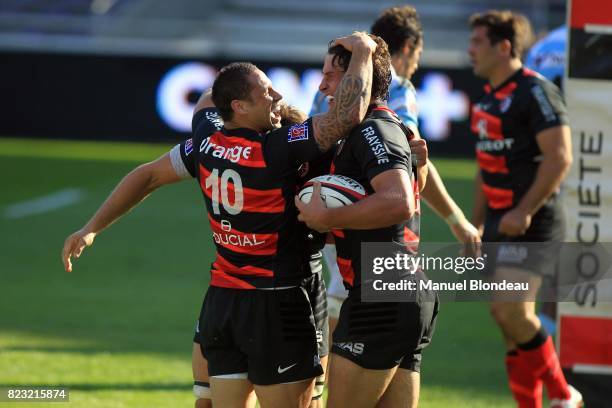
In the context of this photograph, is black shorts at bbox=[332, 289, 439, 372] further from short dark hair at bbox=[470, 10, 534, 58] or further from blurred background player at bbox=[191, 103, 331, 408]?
short dark hair at bbox=[470, 10, 534, 58]

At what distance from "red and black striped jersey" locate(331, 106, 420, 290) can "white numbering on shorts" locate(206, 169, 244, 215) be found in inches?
17.9

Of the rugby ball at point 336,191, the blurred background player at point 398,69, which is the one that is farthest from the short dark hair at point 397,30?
the rugby ball at point 336,191

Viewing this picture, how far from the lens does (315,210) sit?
15.3 feet

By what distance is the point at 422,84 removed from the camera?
20.6 meters

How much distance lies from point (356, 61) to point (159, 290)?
676cm

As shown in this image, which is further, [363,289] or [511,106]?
[511,106]

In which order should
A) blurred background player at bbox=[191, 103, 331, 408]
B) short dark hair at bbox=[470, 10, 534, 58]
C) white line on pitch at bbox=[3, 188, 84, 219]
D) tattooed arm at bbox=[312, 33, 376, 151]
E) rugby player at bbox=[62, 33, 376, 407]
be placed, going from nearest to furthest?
1. tattooed arm at bbox=[312, 33, 376, 151]
2. rugby player at bbox=[62, 33, 376, 407]
3. blurred background player at bbox=[191, 103, 331, 408]
4. short dark hair at bbox=[470, 10, 534, 58]
5. white line on pitch at bbox=[3, 188, 84, 219]

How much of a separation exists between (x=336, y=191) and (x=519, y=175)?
3170 millimetres

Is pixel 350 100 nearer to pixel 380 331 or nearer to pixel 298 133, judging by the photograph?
pixel 298 133

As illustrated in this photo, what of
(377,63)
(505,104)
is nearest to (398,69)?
(505,104)

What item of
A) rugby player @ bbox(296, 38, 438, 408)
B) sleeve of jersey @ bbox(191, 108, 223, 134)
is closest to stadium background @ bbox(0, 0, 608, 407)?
sleeve of jersey @ bbox(191, 108, 223, 134)

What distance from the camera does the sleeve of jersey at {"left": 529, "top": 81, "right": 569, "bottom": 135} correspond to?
7.34 metres

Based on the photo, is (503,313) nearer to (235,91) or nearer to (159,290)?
(235,91)

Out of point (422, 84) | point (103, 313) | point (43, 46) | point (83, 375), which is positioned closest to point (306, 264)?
point (83, 375)
